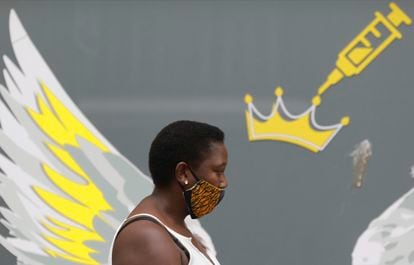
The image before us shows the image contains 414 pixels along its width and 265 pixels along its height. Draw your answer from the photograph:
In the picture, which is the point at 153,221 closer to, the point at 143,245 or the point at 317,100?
the point at 143,245

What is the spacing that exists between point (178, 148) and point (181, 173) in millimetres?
58

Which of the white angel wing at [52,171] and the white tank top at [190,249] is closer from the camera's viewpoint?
the white tank top at [190,249]

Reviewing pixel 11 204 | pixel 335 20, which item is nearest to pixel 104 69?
pixel 11 204

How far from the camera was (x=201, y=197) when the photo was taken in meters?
1.59

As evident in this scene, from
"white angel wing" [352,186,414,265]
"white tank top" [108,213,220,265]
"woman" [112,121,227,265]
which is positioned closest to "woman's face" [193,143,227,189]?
"woman" [112,121,227,265]

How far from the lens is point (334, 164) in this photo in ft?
8.79

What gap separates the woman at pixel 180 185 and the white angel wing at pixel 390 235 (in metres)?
1.21

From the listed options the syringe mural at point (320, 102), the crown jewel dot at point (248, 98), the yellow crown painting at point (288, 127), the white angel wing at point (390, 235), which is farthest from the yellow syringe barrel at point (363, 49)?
the white angel wing at point (390, 235)

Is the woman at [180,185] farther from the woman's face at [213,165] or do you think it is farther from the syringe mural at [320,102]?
the syringe mural at [320,102]

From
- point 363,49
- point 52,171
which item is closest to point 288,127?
point 363,49

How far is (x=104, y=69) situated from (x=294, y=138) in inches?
31.3

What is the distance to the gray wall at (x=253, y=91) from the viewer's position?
2.67 meters

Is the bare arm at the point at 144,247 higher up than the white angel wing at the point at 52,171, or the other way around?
the white angel wing at the point at 52,171

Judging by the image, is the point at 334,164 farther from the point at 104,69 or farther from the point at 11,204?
the point at 11,204
